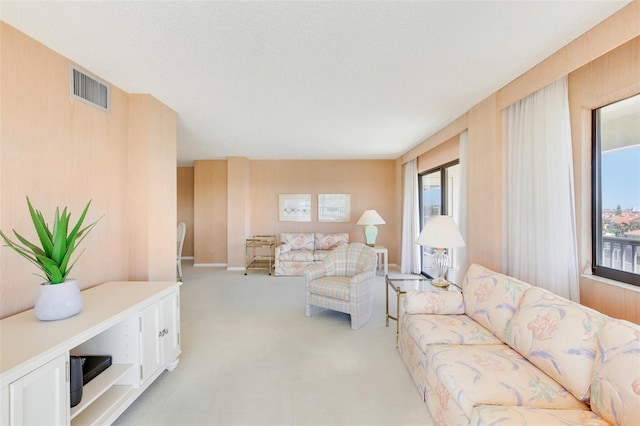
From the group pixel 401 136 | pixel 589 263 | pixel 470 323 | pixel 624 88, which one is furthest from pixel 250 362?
pixel 401 136

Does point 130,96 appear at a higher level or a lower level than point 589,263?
higher

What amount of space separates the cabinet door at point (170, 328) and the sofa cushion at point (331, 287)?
5.02 ft

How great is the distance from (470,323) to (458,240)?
28.3 inches

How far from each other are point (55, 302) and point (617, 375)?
9.04 ft

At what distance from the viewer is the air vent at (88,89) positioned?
1.98m

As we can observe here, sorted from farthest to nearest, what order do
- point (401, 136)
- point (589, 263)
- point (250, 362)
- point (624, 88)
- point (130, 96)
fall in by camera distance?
point (401, 136), point (130, 96), point (250, 362), point (589, 263), point (624, 88)

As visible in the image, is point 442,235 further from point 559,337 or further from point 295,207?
point 295,207

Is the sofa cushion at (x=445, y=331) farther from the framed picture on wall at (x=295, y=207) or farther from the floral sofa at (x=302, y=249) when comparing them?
the framed picture on wall at (x=295, y=207)

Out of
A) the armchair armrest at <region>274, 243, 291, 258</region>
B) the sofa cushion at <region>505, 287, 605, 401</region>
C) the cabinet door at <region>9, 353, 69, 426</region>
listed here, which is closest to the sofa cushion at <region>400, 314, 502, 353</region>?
the sofa cushion at <region>505, 287, 605, 401</region>

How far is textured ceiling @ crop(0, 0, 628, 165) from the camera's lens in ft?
4.73

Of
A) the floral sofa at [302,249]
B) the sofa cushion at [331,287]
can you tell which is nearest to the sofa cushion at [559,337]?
the sofa cushion at [331,287]

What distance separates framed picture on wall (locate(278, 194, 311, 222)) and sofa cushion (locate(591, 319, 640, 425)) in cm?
518

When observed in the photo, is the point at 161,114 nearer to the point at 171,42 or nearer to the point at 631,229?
the point at 171,42

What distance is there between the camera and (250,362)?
223 centimetres
